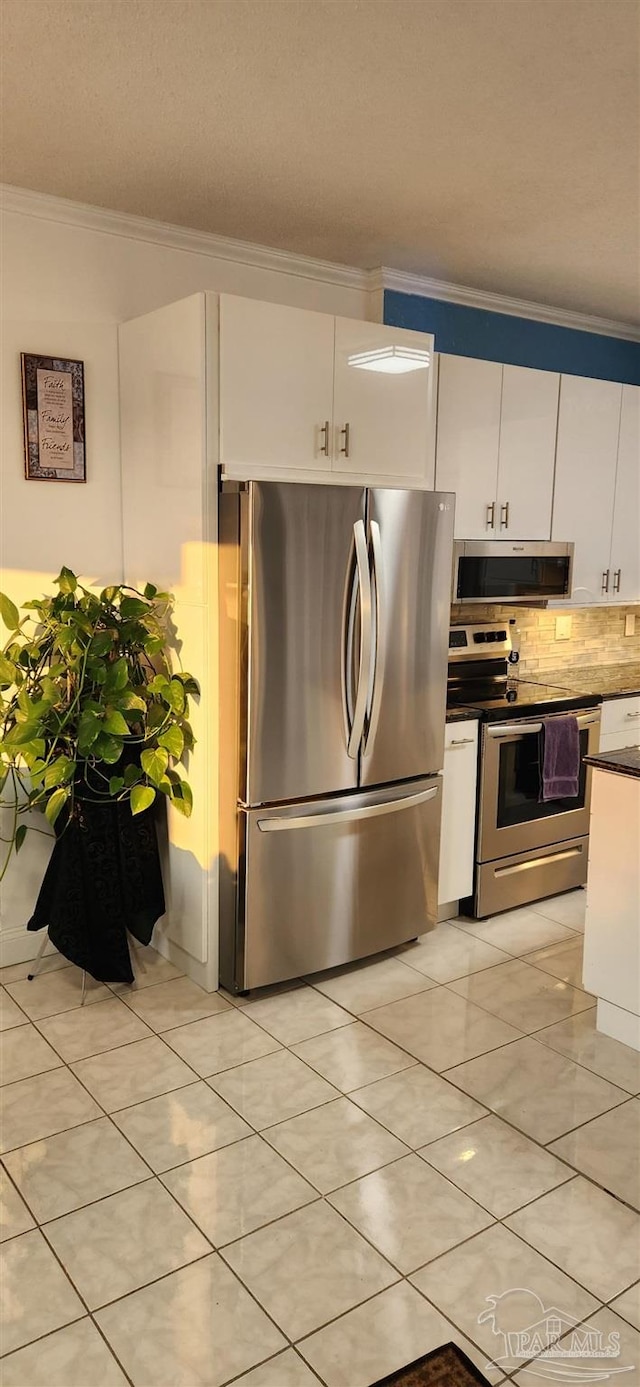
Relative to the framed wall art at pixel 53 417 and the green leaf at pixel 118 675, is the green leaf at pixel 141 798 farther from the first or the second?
the framed wall art at pixel 53 417

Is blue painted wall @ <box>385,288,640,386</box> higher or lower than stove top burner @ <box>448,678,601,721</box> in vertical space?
higher

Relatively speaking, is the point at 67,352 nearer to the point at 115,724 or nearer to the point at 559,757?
the point at 115,724

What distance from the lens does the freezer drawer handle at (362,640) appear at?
10.4 ft

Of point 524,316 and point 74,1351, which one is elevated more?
point 524,316

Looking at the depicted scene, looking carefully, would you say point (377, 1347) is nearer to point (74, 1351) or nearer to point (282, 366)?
point (74, 1351)

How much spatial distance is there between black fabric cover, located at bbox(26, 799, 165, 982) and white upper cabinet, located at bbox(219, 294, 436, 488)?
3.94 ft

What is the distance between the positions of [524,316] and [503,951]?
2.81m

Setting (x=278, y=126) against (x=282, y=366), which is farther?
(x=282, y=366)

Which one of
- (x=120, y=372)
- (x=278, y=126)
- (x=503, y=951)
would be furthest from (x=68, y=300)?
(x=503, y=951)

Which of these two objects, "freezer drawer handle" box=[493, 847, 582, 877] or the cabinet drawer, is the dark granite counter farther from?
the cabinet drawer

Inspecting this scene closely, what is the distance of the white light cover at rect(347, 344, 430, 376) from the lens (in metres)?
3.33

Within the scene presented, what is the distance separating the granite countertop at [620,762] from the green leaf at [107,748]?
146cm

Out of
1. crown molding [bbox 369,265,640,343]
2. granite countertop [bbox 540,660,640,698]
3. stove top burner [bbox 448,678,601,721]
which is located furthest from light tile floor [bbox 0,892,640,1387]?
crown molding [bbox 369,265,640,343]

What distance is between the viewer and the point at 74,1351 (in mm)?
1908
